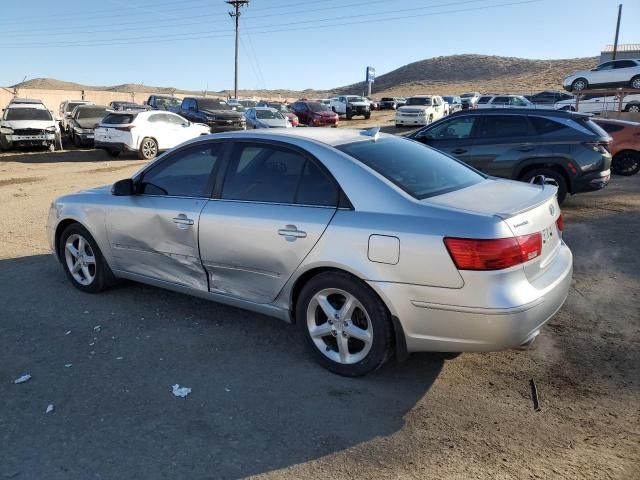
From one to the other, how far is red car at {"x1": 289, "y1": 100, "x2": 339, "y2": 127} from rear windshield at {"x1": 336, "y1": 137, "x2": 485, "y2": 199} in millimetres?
26176

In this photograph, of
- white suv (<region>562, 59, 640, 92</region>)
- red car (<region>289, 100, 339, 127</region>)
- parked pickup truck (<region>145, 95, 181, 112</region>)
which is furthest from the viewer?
red car (<region>289, 100, 339, 127</region>)

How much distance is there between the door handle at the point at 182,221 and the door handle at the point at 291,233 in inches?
36.1

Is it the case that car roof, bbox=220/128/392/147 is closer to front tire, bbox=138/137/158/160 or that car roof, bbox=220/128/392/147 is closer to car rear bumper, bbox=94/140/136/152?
car rear bumper, bbox=94/140/136/152

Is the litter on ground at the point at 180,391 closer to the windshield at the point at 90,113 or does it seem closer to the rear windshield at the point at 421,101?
the windshield at the point at 90,113

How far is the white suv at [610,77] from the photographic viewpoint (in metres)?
26.0

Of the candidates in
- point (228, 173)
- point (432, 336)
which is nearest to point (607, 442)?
point (432, 336)

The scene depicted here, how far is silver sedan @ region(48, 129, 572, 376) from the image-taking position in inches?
123

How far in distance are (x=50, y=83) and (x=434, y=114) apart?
371 ft

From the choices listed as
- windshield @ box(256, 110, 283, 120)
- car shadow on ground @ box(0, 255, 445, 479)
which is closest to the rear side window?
car shadow on ground @ box(0, 255, 445, 479)

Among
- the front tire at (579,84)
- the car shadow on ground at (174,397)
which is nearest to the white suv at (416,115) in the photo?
the front tire at (579,84)

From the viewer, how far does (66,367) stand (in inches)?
149

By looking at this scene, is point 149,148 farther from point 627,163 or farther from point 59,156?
point 627,163

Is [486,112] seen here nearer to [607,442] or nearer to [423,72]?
[607,442]

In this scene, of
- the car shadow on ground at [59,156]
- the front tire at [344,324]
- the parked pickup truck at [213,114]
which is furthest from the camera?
the parked pickup truck at [213,114]
